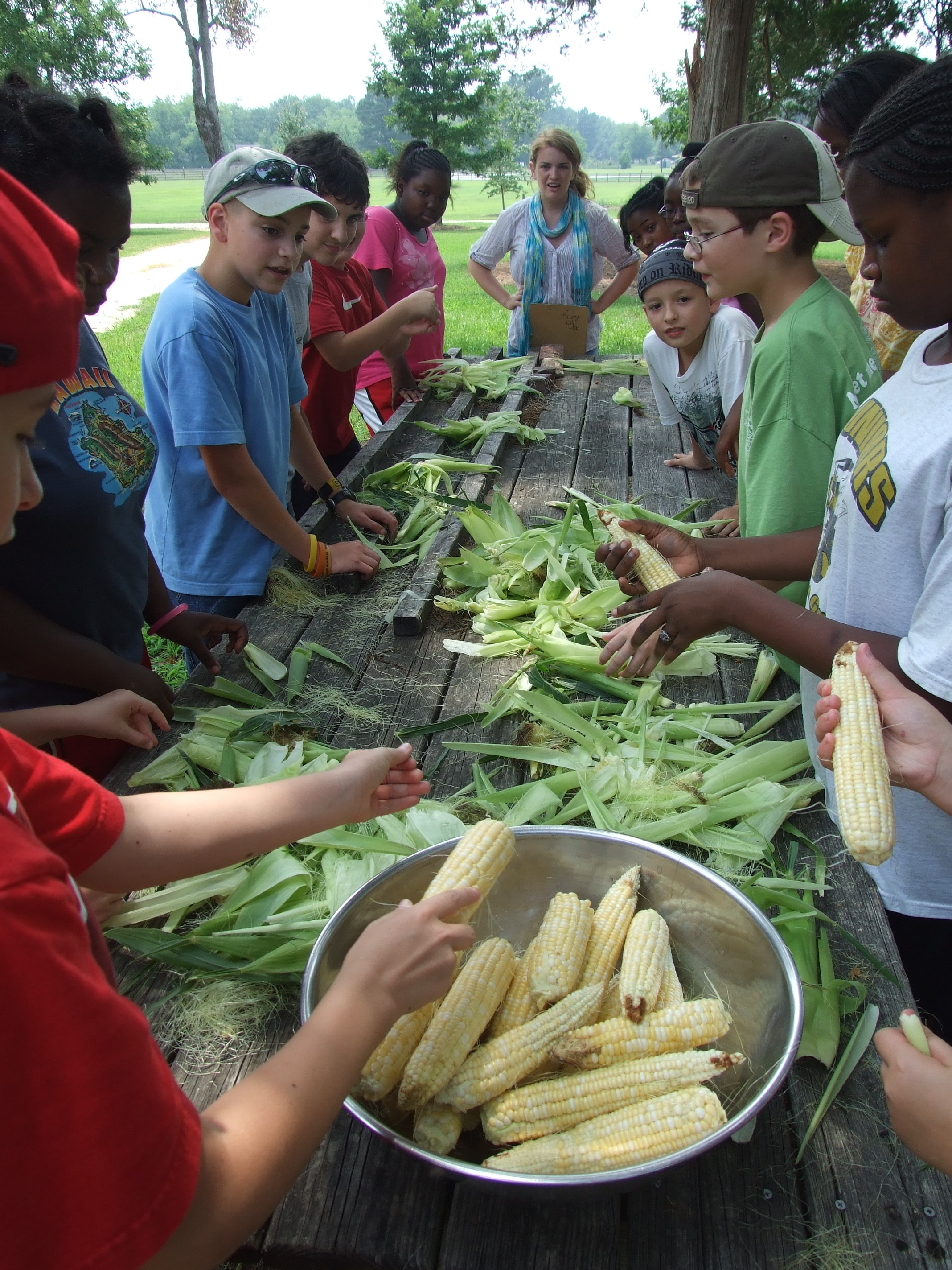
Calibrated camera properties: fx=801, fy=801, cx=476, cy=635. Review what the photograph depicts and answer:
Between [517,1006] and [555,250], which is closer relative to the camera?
[517,1006]

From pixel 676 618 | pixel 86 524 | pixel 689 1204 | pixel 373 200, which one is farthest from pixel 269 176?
pixel 373 200

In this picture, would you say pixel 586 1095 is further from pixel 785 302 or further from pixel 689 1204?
pixel 785 302

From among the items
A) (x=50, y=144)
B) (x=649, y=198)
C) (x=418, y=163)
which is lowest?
(x=649, y=198)

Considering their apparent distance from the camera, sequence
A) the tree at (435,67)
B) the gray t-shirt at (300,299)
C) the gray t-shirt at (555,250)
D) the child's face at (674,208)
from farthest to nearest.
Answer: the tree at (435,67) < the gray t-shirt at (555,250) < the child's face at (674,208) < the gray t-shirt at (300,299)

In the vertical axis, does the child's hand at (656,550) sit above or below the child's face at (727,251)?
below

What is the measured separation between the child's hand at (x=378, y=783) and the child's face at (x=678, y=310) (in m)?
2.77

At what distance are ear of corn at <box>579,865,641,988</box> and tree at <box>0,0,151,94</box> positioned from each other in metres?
35.7

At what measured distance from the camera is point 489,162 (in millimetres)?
31469

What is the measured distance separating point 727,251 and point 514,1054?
2203mm

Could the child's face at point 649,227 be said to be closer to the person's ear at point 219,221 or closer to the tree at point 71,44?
the person's ear at point 219,221

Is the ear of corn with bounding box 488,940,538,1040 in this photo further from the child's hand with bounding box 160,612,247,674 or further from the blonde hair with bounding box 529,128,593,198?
the blonde hair with bounding box 529,128,593,198

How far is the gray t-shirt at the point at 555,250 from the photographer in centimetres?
624

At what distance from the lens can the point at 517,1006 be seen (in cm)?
138

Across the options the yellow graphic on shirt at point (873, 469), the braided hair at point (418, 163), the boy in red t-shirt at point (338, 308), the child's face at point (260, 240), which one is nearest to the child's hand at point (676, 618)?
the yellow graphic on shirt at point (873, 469)
